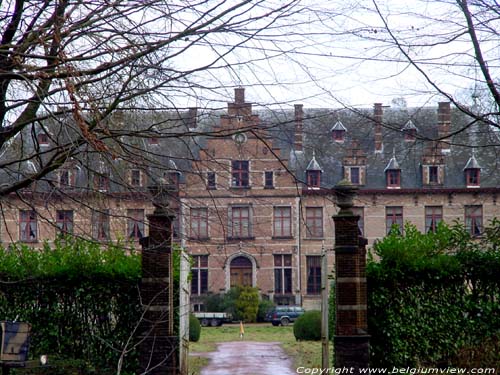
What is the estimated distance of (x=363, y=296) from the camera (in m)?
10.3

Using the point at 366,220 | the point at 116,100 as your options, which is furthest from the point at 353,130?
the point at 366,220

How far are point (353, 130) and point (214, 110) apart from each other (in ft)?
9.78

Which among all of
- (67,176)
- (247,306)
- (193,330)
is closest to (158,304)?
(67,176)

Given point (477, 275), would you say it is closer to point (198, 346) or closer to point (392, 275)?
point (392, 275)

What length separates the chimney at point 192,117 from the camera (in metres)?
5.81

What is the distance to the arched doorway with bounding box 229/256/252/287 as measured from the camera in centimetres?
4075

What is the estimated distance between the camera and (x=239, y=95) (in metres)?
5.79

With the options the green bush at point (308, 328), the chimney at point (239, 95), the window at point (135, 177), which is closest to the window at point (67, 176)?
the window at point (135, 177)

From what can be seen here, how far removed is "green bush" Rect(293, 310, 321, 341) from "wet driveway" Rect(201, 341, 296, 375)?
59.6 inches

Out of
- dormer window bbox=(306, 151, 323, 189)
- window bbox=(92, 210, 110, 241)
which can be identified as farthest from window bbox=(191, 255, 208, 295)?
window bbox=(92, 210, 110, 241)

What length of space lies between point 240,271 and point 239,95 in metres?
35.5

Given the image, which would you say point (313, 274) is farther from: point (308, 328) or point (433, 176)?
point (308, 328)

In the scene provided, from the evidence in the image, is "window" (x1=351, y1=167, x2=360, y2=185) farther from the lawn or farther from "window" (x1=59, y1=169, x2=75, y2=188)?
"window" (x1=59, y1=169, x2=75, y2=188)

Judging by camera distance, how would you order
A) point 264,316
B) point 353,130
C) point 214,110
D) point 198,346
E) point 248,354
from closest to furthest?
point 214,110 < point 353,130 < point 248,354 < point 198,346 < point 264,316
